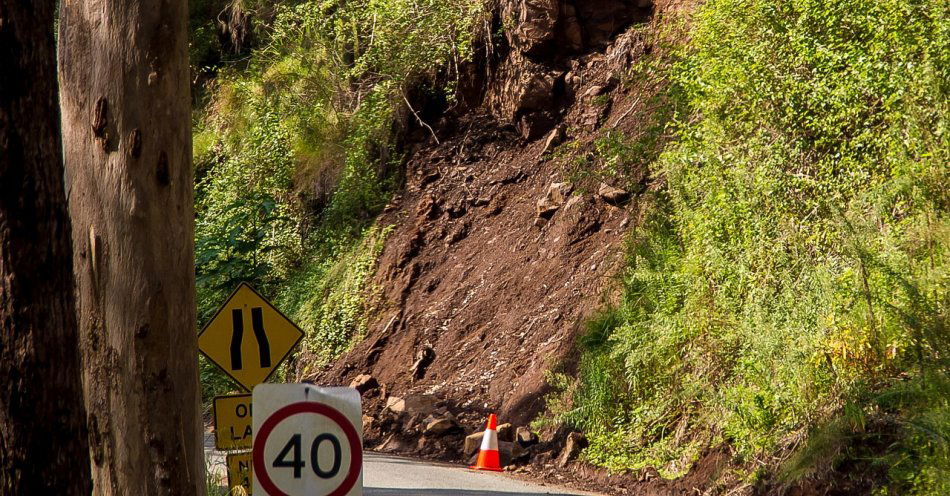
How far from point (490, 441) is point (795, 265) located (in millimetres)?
3845

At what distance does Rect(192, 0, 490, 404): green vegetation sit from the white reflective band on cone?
7.09 metres

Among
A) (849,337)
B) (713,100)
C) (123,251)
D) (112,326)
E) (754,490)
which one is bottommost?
(754,490)

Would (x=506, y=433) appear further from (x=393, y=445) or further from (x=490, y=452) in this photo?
(x=393, y=445)

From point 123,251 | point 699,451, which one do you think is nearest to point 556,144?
point 699,451

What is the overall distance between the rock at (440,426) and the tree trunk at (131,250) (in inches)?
335

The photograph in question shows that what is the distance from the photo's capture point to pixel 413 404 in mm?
16203

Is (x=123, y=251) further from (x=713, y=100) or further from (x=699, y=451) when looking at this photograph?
(x=713, y=100)

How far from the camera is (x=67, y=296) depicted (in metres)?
5.36

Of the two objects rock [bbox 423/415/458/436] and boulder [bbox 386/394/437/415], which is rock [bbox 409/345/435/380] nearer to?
boulder [bbox 386/394/437/415]

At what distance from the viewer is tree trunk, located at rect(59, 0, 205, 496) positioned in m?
6.48

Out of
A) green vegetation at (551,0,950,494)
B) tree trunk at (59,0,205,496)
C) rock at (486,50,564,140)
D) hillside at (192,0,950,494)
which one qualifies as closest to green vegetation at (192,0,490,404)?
hillside at (192,0,950,494)

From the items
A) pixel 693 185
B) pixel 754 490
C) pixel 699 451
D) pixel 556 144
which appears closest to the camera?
pixel 754 490

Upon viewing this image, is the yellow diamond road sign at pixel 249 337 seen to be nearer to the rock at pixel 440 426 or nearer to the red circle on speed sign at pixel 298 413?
the rock at pixel 440 426

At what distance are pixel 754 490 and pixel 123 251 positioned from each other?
21.4 ft
